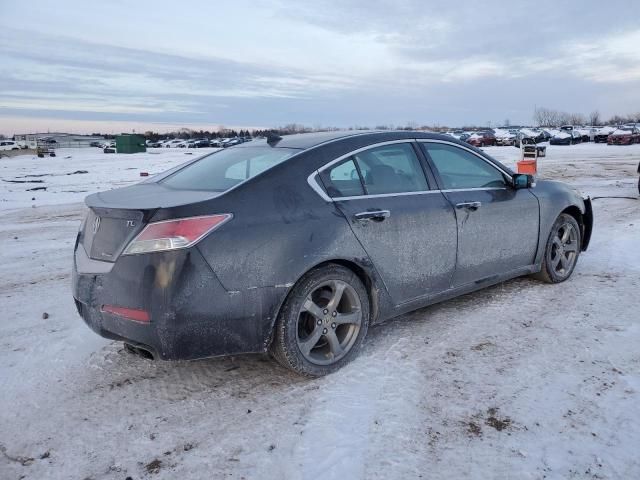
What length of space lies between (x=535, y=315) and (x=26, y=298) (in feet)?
15.3

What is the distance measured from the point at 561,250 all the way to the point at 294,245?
3.31 m

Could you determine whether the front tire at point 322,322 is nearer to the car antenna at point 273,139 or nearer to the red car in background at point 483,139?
the car antenna at point 273,139

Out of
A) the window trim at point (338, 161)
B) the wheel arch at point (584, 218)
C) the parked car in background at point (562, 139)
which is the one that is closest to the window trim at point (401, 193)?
the window trim at point (338, 161)

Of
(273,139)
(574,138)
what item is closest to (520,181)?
(273,139)

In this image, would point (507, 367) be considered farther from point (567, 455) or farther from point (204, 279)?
point (204, 279)

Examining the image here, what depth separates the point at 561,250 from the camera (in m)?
5.30

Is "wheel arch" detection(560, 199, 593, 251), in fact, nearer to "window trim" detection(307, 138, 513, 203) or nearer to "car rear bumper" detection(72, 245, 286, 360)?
"window trim" detection(307, 138, 513, 203)

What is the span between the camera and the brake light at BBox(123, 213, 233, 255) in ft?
9.50

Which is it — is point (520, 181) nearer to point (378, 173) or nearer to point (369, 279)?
point (378, 173)

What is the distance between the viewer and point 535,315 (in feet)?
14.4

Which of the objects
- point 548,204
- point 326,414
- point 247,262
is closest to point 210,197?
point 247,262

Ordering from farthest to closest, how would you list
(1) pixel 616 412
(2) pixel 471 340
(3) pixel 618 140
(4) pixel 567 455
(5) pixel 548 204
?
(3) pixel 618 140 < (5) pixel 548 204 < (2) pixel 471 340 < (1) pixel 616 412 < (4) pixel 567 455

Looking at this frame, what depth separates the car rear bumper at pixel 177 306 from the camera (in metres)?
2.89

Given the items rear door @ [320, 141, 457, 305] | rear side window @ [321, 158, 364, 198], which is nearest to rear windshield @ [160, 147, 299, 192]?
rear side window @ [321, 158, 364, 198]
